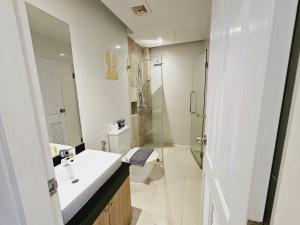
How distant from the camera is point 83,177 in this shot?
3.71ft

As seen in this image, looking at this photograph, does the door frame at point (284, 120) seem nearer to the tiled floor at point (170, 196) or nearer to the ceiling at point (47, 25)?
the tiled floor at point (170, 196)

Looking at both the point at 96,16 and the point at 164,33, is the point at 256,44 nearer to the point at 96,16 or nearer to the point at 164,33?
the point at 96,16

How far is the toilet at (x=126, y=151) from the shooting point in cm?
200

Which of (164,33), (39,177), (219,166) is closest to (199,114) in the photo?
(164,33)

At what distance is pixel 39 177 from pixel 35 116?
23cm

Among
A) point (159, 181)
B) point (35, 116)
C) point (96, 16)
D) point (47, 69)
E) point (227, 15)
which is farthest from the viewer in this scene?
point (159, 181)

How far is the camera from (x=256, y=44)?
1.36 ft

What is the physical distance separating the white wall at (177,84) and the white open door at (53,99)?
226 centimetres

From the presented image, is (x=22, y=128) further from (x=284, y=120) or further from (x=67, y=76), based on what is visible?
(x=67, y=76)

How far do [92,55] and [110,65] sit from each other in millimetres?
357

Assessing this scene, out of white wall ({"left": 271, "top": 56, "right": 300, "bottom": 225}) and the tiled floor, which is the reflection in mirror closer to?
A: the tiled floor

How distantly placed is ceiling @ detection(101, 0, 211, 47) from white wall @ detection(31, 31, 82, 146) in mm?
710

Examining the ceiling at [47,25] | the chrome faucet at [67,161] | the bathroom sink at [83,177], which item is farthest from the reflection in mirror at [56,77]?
the bathroom sink at [83,177]

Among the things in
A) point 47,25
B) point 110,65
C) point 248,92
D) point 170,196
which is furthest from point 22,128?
point 170,196
